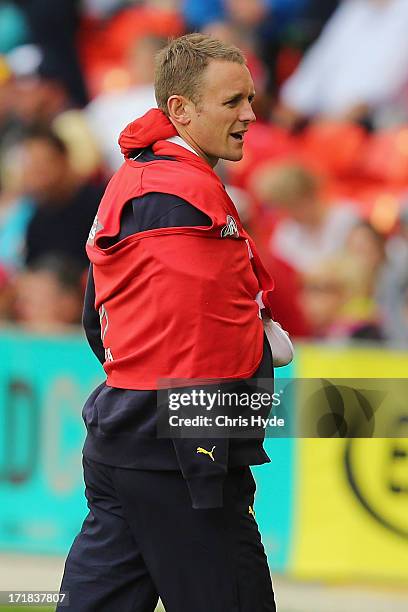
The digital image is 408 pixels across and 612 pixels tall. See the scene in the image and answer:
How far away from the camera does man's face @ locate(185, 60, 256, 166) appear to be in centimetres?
316

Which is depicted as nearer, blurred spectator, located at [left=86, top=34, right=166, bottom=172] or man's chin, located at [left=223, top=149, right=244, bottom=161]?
man's chin, located at [left=223, top=149, right=244, bottom=161]

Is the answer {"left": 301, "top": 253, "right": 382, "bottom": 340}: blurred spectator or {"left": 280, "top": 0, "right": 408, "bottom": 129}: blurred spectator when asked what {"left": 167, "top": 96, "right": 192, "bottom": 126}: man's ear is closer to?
{"left": 301, "top": 253, "right": 382, "bottom": 340}: blurred spectator

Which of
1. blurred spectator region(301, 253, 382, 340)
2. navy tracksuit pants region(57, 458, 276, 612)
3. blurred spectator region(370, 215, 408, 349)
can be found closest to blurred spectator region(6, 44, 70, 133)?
blurred spectator region(301, 253, 382, 340)

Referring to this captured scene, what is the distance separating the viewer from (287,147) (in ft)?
26.7

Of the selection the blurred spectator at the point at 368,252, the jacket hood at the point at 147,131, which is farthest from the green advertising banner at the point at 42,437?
the jacket hood at the point at 147,131

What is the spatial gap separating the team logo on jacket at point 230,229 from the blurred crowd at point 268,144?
3932 mm

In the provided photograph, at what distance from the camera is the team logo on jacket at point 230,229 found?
10.00 feet

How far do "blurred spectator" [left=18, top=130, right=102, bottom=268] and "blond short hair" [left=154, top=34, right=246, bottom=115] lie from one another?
15.8 feet

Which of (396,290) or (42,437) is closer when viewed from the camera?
(42,437)

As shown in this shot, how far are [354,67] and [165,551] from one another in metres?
5.72

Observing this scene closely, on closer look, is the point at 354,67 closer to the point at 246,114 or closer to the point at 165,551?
the point at 246,114

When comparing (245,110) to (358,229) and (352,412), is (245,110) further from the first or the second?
(358,229)

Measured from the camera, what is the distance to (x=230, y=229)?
306 cm

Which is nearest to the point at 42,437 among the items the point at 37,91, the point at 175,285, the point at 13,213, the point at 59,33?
the point at 13,213
